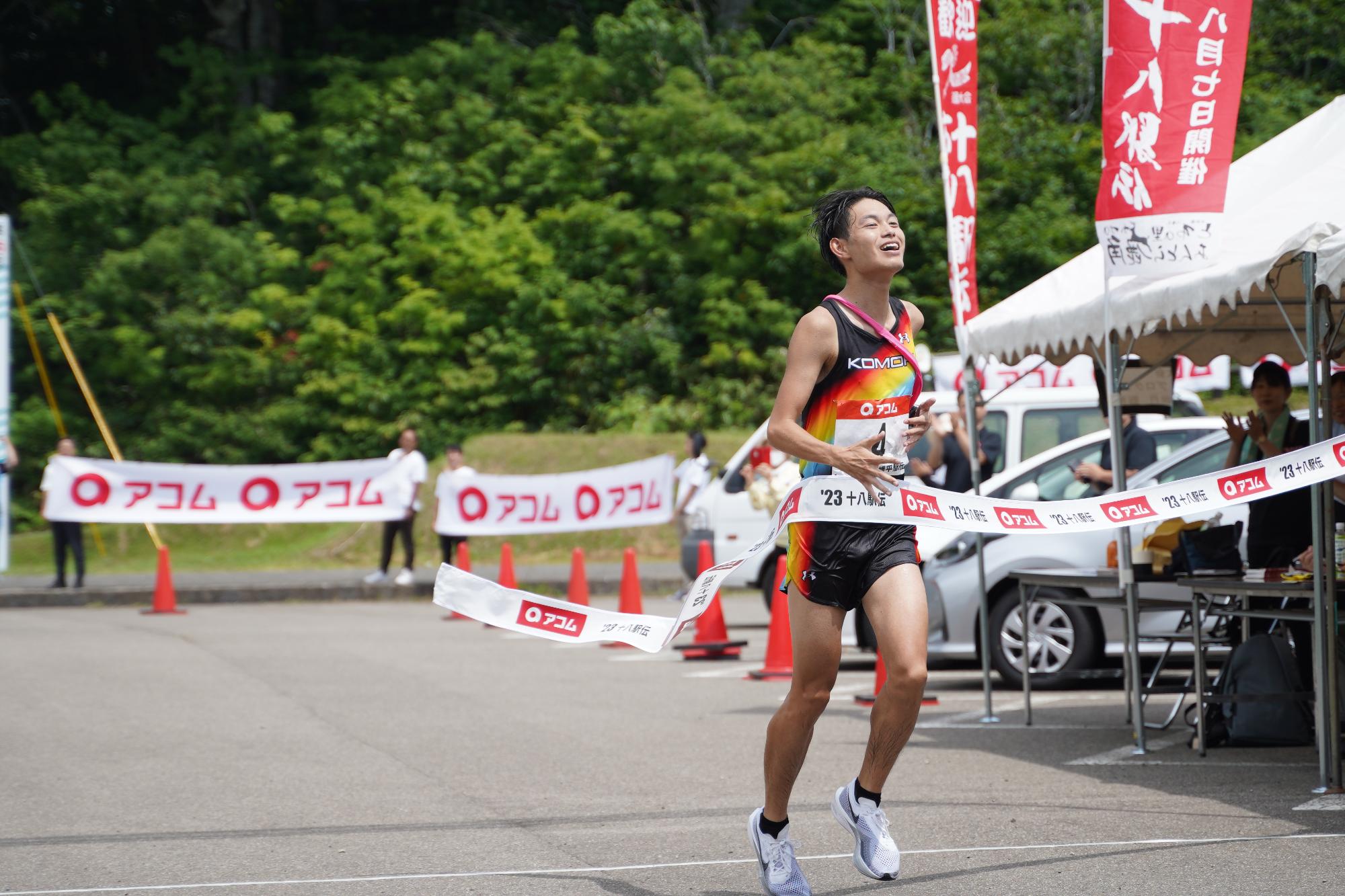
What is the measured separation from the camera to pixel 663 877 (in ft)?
18.4

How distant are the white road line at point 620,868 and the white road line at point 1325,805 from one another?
0.56m

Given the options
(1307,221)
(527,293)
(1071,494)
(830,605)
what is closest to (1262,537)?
(1307,221)

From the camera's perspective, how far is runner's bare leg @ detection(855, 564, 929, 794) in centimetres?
502

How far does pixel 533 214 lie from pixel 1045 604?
82.1 feet

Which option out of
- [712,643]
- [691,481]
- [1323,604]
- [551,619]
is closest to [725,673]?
[712,643]

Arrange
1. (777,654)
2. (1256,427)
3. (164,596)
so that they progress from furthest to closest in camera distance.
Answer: (164,596) → (777,654) → (1256,427)

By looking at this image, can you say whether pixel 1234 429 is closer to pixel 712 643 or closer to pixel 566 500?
pixel 712 643

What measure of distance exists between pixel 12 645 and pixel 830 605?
11197 millimetres

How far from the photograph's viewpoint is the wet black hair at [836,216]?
210 inches

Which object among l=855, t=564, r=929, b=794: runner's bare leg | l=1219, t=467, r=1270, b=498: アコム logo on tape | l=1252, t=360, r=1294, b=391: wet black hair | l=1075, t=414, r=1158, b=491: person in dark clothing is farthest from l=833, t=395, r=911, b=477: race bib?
l=1075, t=414, r=1158, b=491: person in dark clothing

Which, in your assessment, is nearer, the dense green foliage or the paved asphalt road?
the paved asphalt road

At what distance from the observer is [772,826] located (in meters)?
5.18

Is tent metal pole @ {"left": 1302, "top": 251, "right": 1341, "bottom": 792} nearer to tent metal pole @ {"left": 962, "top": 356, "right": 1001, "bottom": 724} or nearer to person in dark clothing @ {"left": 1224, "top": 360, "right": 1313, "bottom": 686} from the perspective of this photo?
person in dark clothing @ {"left": 1224, "top": 360, "right": 1313, "bottom": 686}

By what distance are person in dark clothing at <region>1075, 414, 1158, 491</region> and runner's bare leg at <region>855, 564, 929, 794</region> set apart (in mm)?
6899
